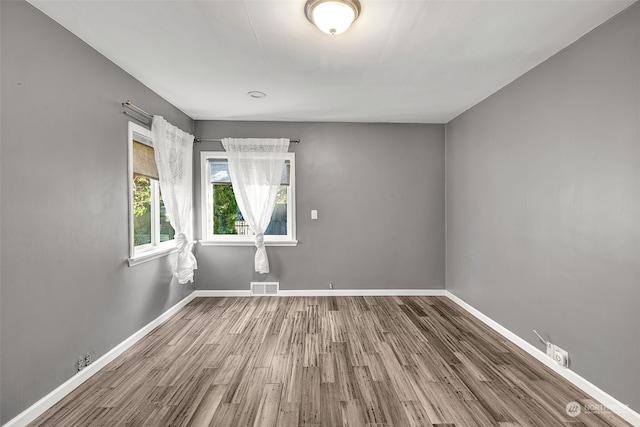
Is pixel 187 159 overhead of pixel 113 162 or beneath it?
overhead

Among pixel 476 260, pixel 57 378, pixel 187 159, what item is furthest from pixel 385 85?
pixel 57 378

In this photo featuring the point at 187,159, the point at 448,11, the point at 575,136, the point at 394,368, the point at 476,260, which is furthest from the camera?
the point at 187,159

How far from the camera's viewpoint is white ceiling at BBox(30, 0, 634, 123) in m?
1.74

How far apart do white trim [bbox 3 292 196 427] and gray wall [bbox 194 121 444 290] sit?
1.33 m

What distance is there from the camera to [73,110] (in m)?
2.02

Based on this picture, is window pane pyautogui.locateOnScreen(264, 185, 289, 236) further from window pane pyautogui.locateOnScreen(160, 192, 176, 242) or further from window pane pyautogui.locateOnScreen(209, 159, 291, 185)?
window pane pyautogui.locateOnScreen(160, 192, 176, 242)

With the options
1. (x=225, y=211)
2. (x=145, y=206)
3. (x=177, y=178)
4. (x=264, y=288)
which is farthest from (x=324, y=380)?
(x=225, y=211)

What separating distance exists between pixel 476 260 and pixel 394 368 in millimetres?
1791

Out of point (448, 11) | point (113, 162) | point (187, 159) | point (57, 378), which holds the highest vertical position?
point (448, 11)

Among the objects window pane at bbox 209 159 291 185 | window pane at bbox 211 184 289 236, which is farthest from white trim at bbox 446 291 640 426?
window pane at bbox 209 159 291 185

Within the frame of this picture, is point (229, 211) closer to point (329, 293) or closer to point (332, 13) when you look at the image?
point (329, 293)

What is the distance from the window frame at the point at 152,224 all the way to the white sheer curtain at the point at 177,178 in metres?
0.11

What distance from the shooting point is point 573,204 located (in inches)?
83.9

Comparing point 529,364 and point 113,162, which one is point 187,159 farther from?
point 529,364
